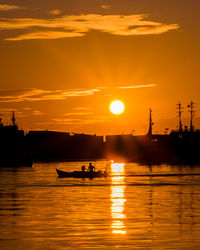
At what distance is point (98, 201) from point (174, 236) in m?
28.7

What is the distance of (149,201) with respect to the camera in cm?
7050

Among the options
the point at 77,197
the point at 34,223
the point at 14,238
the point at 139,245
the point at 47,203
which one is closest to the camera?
the point at 139,245

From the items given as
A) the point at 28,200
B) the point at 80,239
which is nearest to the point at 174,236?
the point at 80,239

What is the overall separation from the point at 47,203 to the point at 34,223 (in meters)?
18.6

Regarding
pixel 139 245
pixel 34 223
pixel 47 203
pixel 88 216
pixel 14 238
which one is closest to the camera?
pixel 139 245

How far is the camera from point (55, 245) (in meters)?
40.0

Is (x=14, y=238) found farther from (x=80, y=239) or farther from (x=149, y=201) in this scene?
(x=149, y=201)

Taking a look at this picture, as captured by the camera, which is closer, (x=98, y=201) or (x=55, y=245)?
(x=55, y=245)

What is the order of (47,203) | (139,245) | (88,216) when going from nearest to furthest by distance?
(139,245)
(88,216)
(47,203)

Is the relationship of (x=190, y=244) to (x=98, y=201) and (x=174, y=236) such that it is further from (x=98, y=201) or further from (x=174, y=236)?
(x=98, y=201)

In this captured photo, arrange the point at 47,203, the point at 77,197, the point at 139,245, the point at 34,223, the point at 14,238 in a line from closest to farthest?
1. the point at 139,245
2. the point at 14,238
3. the point at 34,223
4. the point at 47,203
5. the point at 77,197

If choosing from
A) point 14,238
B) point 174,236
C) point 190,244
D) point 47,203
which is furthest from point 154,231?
point 47,203

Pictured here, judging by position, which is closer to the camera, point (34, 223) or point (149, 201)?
point (34, 223)

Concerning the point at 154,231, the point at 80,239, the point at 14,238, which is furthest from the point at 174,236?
the point at 14,238
